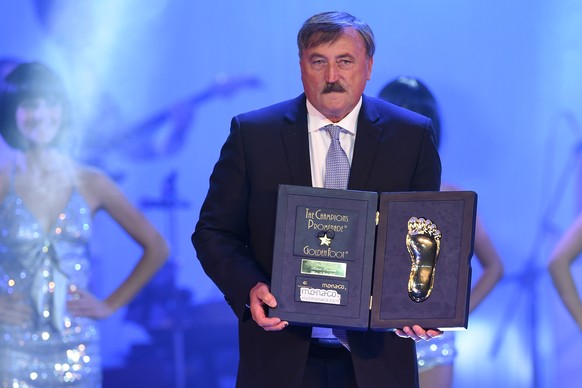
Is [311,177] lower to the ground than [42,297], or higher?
higher

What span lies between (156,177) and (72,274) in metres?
0.54

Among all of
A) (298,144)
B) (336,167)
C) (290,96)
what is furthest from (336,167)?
(290,96)

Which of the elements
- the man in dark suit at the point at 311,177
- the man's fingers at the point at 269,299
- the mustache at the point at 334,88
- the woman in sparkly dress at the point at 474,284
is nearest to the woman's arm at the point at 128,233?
the woman in sparkly dress at the point at 474,284

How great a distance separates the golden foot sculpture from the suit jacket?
0.21m

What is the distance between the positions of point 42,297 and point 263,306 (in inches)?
83.0

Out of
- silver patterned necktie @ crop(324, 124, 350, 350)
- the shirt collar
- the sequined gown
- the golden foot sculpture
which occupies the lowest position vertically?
the sequined gown

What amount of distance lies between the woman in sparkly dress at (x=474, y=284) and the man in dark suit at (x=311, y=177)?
165 centimetres

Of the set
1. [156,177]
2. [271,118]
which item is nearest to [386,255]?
[271,118]

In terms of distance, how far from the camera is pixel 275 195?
2.51 meters

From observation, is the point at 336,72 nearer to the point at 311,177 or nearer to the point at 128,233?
the point at 311,177

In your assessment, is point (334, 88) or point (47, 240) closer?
point (334, 88)

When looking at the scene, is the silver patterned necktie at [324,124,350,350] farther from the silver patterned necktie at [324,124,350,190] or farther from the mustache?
the mustache

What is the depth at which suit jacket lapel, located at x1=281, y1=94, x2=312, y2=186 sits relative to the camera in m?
2.49

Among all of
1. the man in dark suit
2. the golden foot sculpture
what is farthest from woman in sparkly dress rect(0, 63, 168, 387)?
the golden foot sculpture
